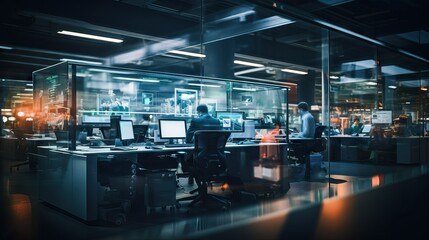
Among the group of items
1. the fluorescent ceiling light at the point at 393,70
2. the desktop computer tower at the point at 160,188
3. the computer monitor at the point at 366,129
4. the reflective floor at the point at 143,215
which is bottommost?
the reflective floor at the point at 143,215

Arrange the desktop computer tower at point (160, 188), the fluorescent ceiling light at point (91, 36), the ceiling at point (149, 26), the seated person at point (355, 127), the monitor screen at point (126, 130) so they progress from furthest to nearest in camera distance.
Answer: the seated person at point (355, 127) < the fluorescent ceiling light at point (91, 36) < the ceiling at point (149, 26) < the monitor screen at point (126, 130) < the desktop computer tower at point (160, 188)

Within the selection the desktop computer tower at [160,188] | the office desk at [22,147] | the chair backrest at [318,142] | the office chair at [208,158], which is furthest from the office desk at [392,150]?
the office desk at [22,147]

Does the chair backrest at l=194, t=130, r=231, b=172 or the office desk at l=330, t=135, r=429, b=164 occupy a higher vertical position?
the chair backrest at l=194, t=130, r=231, b=172

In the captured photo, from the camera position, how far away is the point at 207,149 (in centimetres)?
475

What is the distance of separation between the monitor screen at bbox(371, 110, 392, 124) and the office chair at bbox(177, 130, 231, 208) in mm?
6562

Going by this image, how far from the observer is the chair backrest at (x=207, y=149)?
4.72 m

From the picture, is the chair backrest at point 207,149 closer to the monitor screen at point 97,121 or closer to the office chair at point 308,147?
the monitor screen at point 97,121

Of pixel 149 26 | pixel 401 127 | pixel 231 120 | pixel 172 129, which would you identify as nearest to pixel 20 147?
pixel 172 129

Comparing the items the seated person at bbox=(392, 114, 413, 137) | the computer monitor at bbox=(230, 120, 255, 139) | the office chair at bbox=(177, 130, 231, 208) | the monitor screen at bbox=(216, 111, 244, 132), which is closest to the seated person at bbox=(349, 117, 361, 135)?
the seated person at bbox=(392, 114, 413, 137)

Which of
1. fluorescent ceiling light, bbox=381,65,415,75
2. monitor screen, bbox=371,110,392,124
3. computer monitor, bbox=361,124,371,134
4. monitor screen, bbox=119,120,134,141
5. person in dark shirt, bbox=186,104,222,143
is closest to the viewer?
monitor screen, bbox=119,120,134,141

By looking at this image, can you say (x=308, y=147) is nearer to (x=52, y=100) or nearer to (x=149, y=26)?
(x=149, y=26)

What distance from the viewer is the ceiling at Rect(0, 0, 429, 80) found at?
602 centimetres

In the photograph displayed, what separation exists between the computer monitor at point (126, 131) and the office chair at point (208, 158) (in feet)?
3.45

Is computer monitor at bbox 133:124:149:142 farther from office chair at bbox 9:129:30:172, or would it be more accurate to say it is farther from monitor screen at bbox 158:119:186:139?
office chair at bbox 9:129:30:172
